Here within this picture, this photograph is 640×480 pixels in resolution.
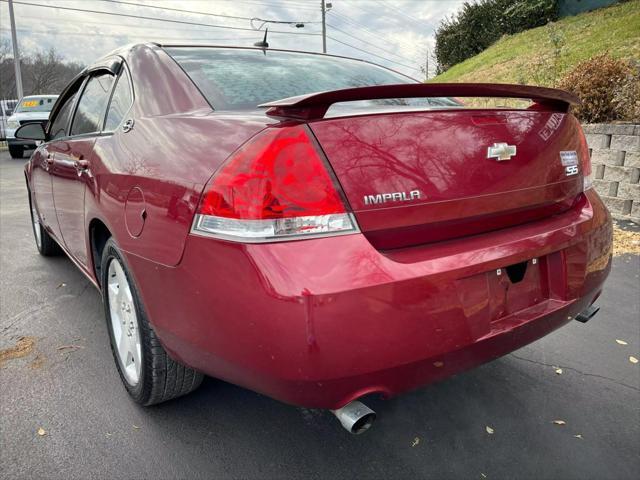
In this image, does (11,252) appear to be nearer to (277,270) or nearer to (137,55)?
(137,55)

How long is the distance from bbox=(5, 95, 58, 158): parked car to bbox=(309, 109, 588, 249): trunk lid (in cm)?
1658

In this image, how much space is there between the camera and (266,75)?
2326mm

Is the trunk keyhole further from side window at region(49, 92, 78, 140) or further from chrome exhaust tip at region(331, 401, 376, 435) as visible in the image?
side window at region(49, 92, 78, 140)

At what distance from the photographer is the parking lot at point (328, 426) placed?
187cm

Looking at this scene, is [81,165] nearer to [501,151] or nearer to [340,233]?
[340,233]

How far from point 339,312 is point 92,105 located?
225cm

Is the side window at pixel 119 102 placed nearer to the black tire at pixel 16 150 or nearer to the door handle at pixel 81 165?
the door handle at pixel 81 165

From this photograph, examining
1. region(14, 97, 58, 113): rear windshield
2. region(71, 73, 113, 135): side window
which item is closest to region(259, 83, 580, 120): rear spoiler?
region(71, 73, 113, 135): side window

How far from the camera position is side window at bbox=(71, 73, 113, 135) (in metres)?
2.64

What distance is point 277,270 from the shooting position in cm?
137

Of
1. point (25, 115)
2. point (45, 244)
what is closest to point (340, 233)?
point (45, 244)

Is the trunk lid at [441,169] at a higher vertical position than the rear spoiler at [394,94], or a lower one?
lower

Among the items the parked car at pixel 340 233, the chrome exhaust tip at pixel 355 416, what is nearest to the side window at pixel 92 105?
the parked car at pixel 340 233

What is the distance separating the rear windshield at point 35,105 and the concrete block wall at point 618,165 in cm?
1604
